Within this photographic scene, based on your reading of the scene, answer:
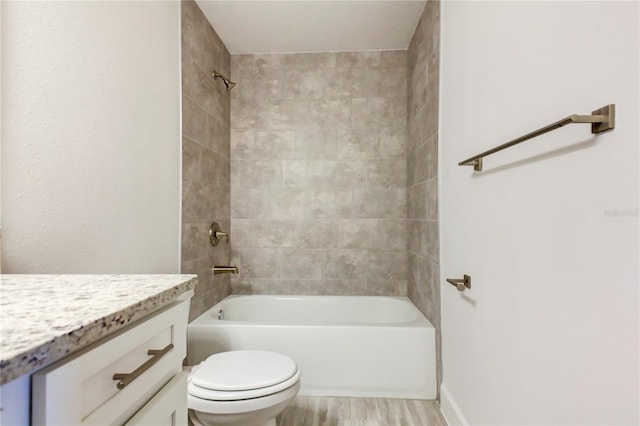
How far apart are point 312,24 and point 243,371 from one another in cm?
221

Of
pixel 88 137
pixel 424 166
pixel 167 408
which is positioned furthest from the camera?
pixel 424 166

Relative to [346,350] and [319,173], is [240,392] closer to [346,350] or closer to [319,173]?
[346,350]

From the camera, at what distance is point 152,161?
1620 millimetres

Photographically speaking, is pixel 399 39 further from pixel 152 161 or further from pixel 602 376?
pixel 602 376

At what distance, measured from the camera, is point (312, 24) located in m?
2.27

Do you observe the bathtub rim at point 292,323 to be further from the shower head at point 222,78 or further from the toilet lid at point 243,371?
the shower head at point 222,78

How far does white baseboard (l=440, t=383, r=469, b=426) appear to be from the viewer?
148 centimetres

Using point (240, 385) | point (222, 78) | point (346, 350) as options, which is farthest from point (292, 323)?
point (222, 78)

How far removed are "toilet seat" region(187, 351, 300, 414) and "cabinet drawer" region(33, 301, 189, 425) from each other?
603 millimetres

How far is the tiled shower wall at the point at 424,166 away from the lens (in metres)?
1.84

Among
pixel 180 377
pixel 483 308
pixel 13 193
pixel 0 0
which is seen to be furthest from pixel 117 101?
pixel 483 308

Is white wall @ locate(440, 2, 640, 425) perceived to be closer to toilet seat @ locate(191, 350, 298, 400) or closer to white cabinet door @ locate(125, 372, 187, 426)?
toilet seat @ locate(191, 350, 298, 400)

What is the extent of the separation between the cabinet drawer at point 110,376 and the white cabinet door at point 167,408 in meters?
0.01

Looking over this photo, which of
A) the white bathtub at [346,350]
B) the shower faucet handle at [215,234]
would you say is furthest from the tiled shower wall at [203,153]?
the white bathtub at [346,350]
